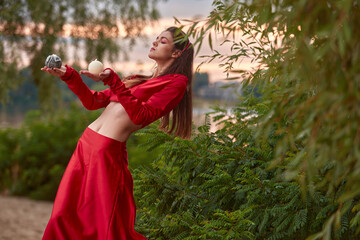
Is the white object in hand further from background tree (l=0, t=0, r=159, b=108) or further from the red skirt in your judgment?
background tree (l=0, t=0, r=159, b=108)

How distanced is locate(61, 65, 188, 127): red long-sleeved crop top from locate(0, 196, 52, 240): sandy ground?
399 centimetres

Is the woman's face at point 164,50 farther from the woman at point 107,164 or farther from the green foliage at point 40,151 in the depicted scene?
the green foliage at point 40,151

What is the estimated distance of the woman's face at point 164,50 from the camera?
293 centimetres

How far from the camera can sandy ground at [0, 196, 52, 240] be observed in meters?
6.40

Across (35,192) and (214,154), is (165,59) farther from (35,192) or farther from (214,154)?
(35,192)

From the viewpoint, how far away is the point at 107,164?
107 inches

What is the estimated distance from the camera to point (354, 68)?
4.48 ft

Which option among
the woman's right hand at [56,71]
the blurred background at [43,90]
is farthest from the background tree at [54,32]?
the woman's right hand at [56,71]

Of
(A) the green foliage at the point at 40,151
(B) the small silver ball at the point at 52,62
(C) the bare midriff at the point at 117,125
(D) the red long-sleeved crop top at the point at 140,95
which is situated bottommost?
(A) the green foliage at the point at 40,151

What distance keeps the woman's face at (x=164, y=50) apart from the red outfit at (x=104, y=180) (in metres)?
0.18

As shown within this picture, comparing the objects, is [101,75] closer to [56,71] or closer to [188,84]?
[56,71]

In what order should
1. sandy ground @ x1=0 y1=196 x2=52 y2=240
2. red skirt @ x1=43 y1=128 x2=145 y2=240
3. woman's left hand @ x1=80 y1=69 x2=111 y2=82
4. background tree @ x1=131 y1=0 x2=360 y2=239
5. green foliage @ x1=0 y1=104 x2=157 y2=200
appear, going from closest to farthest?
background tree @ x1=131 y1=0 x2=360 y2=239
woman's left hand @ x1=80 y1=69 x2=111 y2=82
red skirt @ x1=43 y1=128 x2=145 y2=240
sandy ground @ x1=0 y1=196 x2=52 y2=240
green foliage @ x1=0 y1=104 x2=157 y2=200

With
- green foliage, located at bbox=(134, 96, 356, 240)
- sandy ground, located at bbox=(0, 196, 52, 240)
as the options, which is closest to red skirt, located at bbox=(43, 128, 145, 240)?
green foliage, located at bbox=(134, 96, 356, 240)

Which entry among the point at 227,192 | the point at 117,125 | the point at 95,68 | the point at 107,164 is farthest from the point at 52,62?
the point at 227,192
